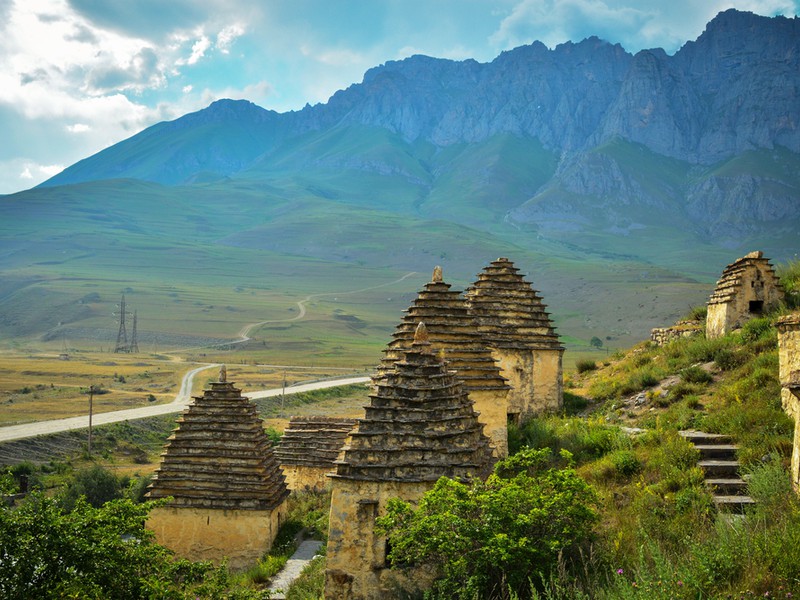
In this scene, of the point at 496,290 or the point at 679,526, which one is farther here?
the point at 496,290

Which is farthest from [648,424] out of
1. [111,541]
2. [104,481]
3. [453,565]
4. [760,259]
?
[104,481]

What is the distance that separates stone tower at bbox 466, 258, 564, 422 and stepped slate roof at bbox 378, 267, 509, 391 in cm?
405

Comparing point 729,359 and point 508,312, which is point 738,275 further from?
point 508,312

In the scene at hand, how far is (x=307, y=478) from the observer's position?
85.1 ft

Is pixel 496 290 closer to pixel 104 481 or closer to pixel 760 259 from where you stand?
pixel 760 259

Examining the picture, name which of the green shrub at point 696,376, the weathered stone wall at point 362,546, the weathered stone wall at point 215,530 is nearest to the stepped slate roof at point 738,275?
the green shrub at point 696,376

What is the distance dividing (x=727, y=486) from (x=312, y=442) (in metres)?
14.8

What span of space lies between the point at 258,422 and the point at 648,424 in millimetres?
10447

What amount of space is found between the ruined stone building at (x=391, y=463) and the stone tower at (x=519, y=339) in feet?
37.8

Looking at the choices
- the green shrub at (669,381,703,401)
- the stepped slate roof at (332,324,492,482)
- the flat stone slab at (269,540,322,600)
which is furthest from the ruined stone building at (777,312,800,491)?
the flat stone slab at (269,540,322,600)

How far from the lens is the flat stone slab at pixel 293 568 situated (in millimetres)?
16266

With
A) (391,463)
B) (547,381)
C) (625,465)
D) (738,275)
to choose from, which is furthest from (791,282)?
(391,463)

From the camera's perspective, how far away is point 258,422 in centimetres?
2119

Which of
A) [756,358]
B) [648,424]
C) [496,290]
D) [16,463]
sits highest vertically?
[496,290]
